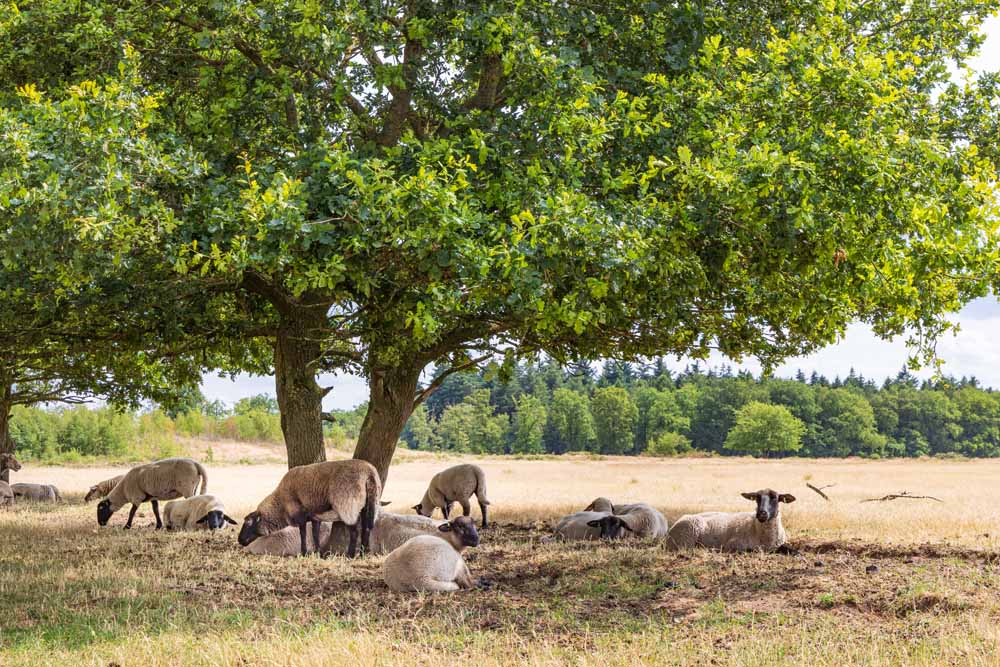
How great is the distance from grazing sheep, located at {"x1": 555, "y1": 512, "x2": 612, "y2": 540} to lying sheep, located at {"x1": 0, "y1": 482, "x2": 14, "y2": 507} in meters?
16.9

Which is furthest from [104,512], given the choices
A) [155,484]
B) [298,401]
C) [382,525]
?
[382,525]

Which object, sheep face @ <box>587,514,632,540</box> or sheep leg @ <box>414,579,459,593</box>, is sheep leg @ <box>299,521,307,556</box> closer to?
sheep leg @ <box>414,579,459,593</box>

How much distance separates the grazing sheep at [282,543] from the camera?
15117 mm

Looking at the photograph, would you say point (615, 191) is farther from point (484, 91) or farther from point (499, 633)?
point (499, 633)

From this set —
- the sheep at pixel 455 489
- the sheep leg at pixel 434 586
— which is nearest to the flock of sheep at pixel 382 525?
the sheep leg at pixel 434 586

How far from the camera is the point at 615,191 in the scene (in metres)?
13.0

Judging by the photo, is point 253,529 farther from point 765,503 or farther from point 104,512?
point 765,503

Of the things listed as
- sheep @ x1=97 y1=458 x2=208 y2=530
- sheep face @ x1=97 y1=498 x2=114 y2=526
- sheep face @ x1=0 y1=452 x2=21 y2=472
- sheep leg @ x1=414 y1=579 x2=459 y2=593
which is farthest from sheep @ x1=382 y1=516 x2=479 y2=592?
sheep face @ x1=0 y1=452 x2=21 y2=472

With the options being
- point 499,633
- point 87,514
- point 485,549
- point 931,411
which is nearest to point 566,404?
point 931,411

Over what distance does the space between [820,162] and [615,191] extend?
281 centimetres

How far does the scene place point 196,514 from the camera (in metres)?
19.6

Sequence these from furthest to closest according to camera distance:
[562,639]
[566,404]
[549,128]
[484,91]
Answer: [566,404] < [484,91] < [549,128] < [562,639]

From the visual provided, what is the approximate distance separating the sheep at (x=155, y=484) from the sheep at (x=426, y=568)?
33.8ft

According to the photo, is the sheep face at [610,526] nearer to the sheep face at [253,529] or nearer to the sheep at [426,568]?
the sheep at [426,568]
